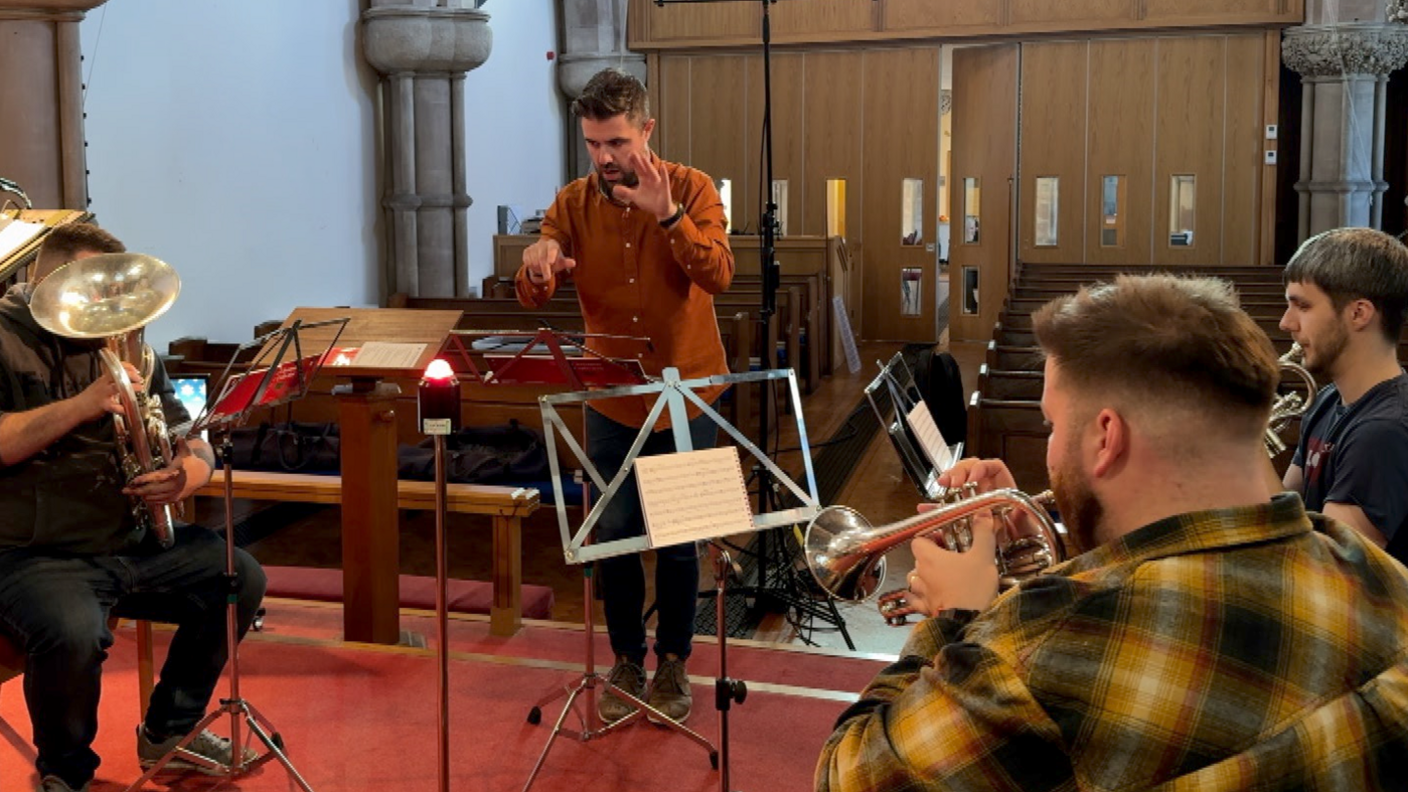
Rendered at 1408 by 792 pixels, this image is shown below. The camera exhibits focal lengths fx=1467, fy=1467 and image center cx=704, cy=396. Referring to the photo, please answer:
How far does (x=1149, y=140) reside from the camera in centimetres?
1382

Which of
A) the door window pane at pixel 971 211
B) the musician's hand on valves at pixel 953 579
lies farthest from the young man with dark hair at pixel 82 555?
the door window pane at pixel 971 211

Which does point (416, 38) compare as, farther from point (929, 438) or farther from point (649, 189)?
point (929, 438)

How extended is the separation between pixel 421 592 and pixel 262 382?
1.71m

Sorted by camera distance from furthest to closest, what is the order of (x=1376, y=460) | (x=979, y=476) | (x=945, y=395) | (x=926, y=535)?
(x=945, y=395), (x=1376, y=460), (x=979, y=476), (x=926, y=535)

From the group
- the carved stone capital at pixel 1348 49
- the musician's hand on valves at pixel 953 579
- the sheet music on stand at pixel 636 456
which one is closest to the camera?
the musician's hand on valves at pixel 953 579

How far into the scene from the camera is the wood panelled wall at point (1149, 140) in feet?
44.3

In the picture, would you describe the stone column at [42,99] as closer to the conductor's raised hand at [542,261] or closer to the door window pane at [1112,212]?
the conductor's raised hand at [542,261]

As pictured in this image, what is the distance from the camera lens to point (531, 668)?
13.9 feet

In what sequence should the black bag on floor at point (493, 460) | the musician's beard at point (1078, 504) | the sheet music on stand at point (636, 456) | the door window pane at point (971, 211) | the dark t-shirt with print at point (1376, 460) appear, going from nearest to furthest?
the musician's beard at point (1078, 504) < the dark t-shirt with print at point (1376, 460) < the sheet music on stand at point (636, 456) < the black bag on floor at point (493, 460) < the door window pane at point (971, 211)

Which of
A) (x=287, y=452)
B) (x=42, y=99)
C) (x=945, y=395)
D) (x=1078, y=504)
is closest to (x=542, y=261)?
(x=1078, y=504)

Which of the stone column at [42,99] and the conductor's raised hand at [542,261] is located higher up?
the stone column at [42,99]

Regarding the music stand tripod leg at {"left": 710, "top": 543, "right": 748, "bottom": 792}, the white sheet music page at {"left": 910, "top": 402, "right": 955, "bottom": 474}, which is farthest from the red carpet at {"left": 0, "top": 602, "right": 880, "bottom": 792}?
the white sheet music page at {"left": 910, "top": 402, "right": 955, "bottom": 474}

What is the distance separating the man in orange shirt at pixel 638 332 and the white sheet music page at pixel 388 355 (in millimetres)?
468

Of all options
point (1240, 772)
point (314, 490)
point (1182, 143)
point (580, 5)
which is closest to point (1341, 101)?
point (1182, 143)
